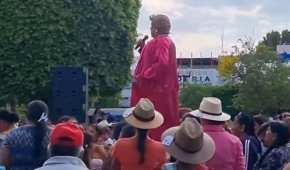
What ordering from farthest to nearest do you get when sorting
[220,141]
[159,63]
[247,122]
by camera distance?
1. [159,63]
2. [247,122]
3. [220,141]

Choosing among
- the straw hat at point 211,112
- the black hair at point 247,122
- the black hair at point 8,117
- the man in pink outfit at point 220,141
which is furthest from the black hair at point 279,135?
the black hair at point 8,117

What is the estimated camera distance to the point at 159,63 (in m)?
11.6

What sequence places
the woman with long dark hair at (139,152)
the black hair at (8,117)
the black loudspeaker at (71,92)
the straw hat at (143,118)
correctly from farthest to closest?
the black loudspeaker at (71,92) < the black hair at (8,117) < the straw hat at (143,118) < the woman with long dark hair at (139,152)

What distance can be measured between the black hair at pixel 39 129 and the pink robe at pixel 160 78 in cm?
230

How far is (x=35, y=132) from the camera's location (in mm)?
9453

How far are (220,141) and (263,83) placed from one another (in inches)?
1645

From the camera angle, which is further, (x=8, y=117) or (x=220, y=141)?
(x=8, y=117)

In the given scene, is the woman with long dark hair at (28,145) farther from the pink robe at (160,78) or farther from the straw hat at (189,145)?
the straw hat at (189,145)

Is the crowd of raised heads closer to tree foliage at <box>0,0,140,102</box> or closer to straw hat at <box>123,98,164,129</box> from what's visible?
straw hat at <box>123,98,164,129</box>

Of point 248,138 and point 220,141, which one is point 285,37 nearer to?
point 248,138

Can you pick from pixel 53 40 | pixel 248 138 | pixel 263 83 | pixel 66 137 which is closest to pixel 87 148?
pixel 66 137

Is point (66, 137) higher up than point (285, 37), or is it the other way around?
point (66, 137)

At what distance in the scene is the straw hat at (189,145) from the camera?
6742 mm

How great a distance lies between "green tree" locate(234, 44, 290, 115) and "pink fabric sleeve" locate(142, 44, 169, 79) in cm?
3489
